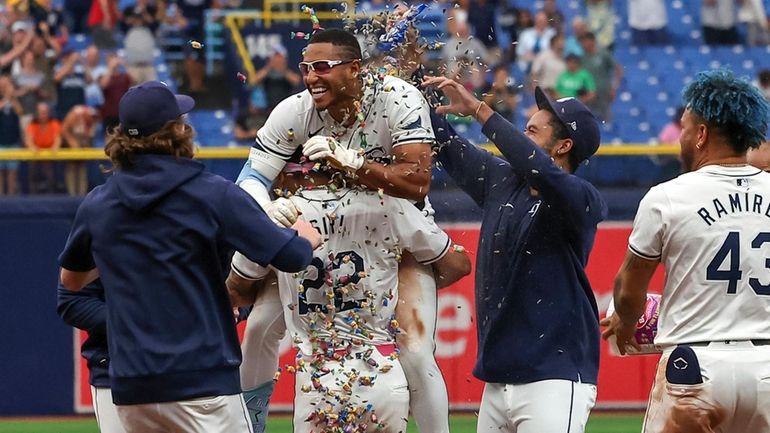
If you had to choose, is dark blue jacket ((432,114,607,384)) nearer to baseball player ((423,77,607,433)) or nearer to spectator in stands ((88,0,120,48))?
baseball player ((423,77,607,433))

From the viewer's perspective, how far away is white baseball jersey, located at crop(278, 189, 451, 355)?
20.8 feet

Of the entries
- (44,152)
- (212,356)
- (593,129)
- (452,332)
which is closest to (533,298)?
(593,129)

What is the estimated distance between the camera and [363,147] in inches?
248

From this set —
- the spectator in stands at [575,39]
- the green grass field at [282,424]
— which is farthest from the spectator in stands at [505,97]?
the green grass field at [282,424]

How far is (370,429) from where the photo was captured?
635 centimetres

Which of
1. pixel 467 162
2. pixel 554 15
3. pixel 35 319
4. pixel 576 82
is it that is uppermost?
pixel 467 162

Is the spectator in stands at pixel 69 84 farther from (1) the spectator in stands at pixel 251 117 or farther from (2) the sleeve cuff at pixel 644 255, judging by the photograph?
(2) the sleeve cuff at pixel 644 255

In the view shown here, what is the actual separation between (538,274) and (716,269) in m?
1.02

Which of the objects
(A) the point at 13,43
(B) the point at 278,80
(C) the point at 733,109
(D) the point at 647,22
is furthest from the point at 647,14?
(C) the point at 733,109

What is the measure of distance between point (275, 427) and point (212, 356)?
636 cm

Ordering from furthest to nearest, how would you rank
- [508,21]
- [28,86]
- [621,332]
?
[508,21], [28,86], [621,332]

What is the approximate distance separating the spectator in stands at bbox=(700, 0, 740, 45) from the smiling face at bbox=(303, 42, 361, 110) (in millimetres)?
11377

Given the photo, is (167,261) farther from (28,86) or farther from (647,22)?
(647,22)

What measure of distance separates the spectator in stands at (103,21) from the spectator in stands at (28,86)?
121 centimetres
